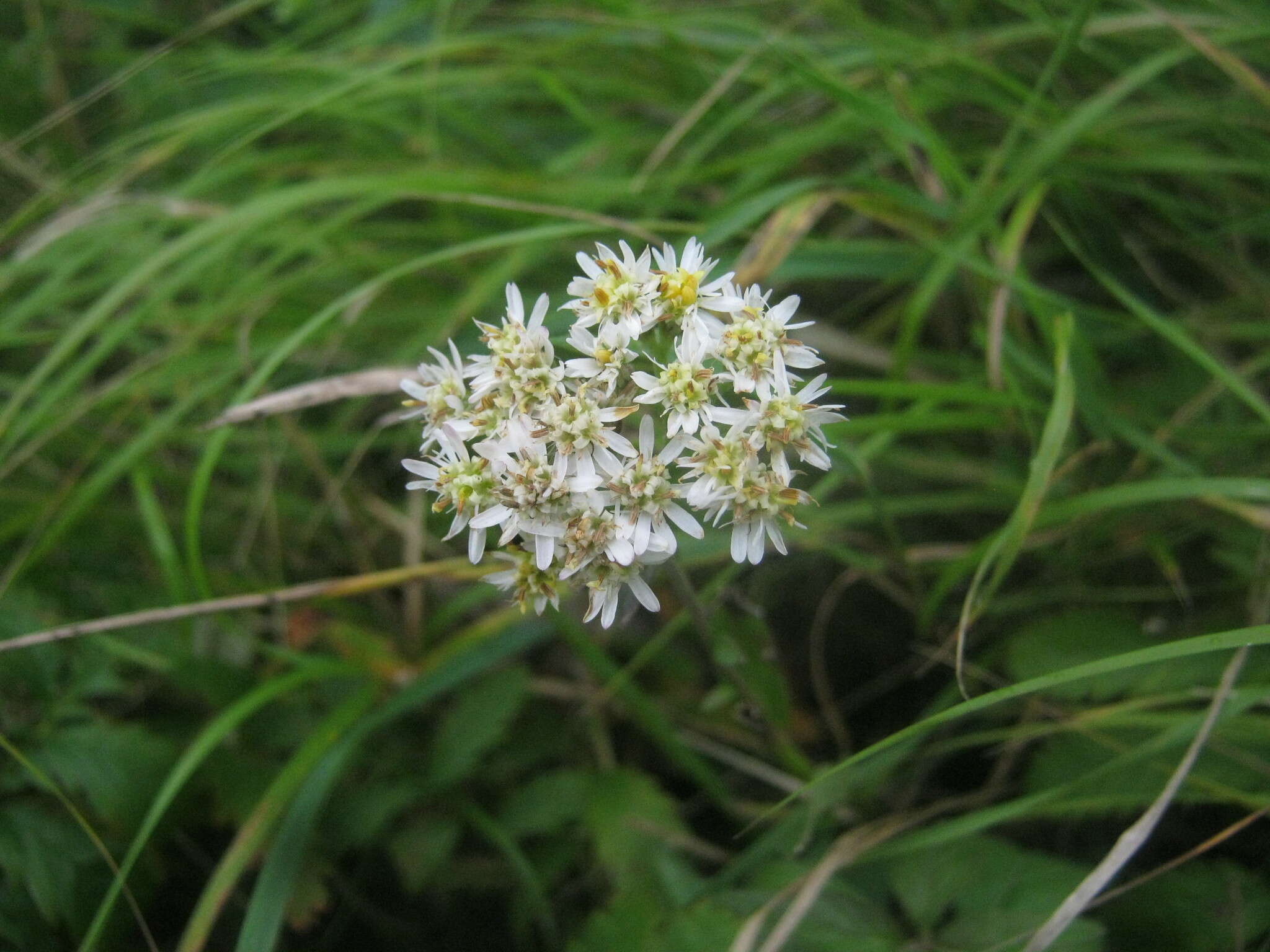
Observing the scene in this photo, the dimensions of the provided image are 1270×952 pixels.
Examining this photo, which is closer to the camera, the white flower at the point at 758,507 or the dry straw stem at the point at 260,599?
the white flower at the point at 758,507

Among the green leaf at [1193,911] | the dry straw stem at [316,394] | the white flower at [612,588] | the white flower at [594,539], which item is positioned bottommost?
the green leaf at [1193,911]

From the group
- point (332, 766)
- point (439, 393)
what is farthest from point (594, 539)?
point (332, 766)

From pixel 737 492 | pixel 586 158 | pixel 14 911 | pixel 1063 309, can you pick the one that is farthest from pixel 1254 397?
pixel 14 911

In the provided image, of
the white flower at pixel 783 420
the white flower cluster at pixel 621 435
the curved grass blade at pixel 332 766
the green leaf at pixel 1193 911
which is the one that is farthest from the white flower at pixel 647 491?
the green leaf at pixel 1193 911

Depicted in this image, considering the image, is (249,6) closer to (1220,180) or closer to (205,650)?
(205,650)

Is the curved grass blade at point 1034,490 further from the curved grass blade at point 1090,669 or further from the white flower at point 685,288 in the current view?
the white flower at point 685,288

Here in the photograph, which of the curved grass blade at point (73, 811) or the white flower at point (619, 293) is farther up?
the white flower at point (619, 293)

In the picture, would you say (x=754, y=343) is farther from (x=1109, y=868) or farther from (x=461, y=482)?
(x=1109, y=868)

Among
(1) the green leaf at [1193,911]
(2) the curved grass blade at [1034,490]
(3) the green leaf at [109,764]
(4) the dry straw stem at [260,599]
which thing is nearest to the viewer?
(2) the curved grass blade at [1034,490]
